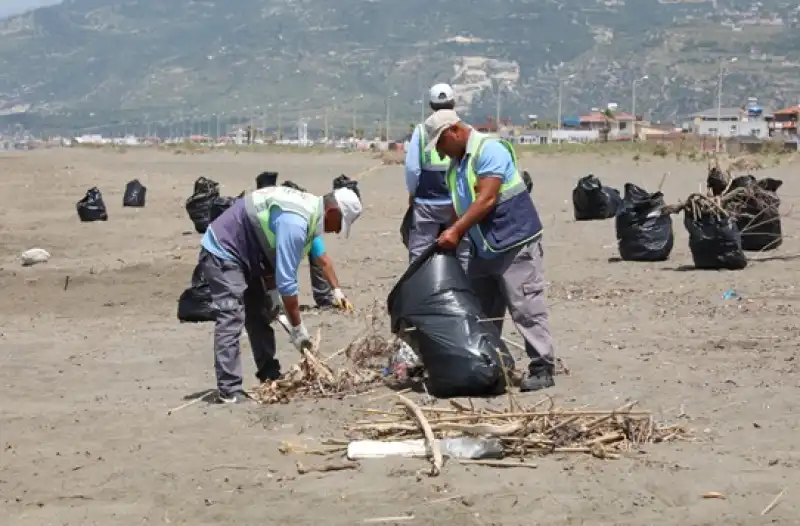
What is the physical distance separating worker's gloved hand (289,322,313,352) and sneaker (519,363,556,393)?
1168 mm

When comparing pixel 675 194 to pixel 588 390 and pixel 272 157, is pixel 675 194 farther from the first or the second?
pixel 272 157

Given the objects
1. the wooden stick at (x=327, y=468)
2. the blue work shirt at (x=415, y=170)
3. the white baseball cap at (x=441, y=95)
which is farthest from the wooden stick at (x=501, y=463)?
the white baseball cap at (x=441, y=95)

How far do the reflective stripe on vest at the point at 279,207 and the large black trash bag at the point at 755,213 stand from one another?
22.6ft

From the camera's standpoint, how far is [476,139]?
24.4 feet

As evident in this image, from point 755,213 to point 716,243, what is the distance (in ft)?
4.07

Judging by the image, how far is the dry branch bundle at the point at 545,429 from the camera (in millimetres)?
5871

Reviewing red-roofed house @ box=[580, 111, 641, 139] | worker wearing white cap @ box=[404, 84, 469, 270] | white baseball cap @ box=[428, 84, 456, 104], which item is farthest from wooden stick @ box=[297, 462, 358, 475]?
red-roofed house @ box=[580, 111, 641, 139]

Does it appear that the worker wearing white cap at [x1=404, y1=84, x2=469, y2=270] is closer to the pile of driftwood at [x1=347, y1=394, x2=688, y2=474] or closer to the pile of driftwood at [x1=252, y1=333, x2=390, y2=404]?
the pile of driftwood at [x1=252, y1=333, x2=390, y2=404]

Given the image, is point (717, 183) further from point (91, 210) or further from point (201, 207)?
point (91, 210)

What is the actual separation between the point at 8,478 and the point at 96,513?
736mm

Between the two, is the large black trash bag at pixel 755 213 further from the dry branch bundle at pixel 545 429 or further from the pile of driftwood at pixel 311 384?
the dry branch bundle at pixel 545 429

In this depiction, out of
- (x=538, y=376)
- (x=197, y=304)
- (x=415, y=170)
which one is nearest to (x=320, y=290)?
(x=197, y=304)

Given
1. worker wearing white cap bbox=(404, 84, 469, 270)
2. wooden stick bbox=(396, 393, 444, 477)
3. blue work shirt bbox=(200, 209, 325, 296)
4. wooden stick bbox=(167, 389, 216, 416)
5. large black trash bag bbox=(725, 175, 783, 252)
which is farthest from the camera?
large black trash bag bbox=(725, 175, 783, 252)

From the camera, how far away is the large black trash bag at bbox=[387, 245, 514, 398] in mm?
7098
